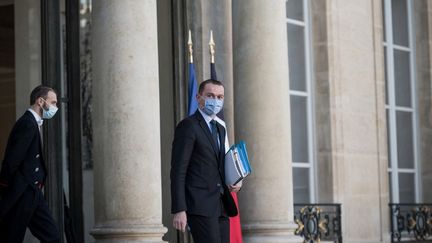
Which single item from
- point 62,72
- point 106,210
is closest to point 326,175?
point 62,72

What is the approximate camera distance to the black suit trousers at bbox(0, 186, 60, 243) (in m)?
9.52

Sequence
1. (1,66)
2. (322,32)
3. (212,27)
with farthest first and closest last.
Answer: (322,32) → (1,66) → (212,27)

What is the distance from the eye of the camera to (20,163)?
9.56m

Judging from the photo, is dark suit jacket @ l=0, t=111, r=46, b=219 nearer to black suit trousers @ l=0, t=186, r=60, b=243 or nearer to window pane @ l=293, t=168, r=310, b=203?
black suit trousers @ l=0, t=186, r=60, b=243

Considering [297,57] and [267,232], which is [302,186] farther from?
[267,232]

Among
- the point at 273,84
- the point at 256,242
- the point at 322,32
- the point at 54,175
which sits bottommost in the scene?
the point at 256,242

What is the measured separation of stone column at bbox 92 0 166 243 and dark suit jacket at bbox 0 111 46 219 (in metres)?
1.14

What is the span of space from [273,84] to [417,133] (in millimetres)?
5812

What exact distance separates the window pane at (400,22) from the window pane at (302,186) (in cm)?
338

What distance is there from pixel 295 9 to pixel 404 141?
10.5 ft

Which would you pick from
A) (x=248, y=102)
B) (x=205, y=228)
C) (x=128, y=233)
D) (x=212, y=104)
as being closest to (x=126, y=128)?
(x=128, y=233)

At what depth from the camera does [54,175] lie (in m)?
12.0

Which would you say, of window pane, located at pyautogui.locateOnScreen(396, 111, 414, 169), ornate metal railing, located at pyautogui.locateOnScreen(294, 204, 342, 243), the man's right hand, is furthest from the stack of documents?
window pane, located at pyautogui.locateOnScreen(396, 111, 414, 169)

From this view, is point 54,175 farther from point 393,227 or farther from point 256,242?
point 393,227
